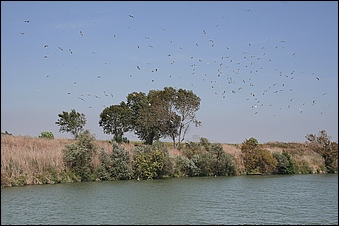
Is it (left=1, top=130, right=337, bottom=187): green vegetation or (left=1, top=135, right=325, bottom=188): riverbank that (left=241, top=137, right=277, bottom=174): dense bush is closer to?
(left=1, top=130, right=337, bottom=187): green vegetation

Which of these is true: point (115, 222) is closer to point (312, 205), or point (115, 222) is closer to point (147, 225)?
point (147, 225)

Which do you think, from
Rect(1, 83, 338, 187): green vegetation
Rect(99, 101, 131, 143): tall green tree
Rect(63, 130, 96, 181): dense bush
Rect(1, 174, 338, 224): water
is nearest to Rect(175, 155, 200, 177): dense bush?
Rect(1, 83, 338, 187): green vegetation

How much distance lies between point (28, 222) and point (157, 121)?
1482 inches

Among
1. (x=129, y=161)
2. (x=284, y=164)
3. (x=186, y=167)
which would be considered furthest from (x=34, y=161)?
(x=284, y=164)

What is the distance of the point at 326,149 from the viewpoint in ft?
145

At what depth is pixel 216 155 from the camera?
137 feet

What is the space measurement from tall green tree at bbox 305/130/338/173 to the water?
14322mm

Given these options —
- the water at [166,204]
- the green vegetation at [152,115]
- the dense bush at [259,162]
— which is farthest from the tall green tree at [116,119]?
the water at [166,204]

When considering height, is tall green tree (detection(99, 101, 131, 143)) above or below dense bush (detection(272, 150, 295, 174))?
above

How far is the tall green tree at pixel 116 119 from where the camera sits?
55.9m

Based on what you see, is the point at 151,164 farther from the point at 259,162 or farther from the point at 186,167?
the point at 259,162

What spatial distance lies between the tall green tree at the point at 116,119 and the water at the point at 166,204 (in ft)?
86.0

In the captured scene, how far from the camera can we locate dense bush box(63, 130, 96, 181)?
3284 centimetres

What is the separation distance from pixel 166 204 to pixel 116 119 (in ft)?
117
